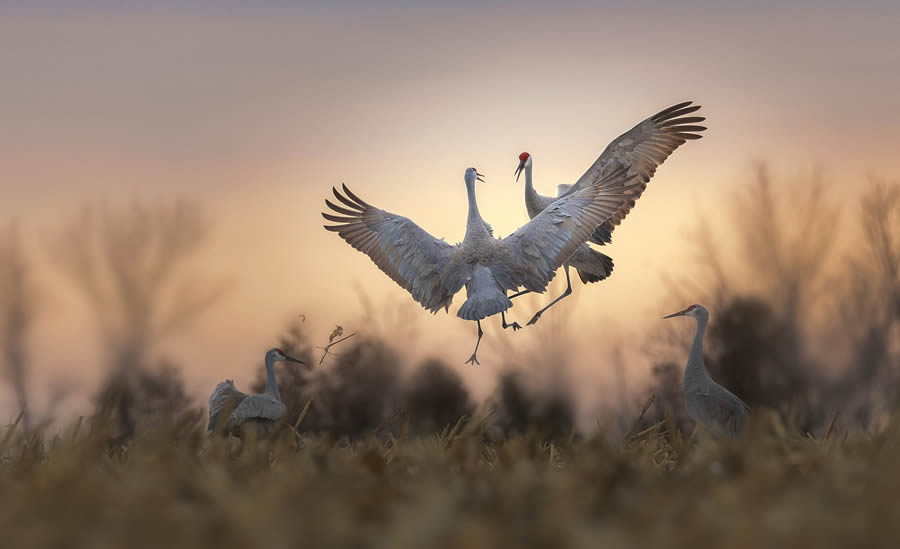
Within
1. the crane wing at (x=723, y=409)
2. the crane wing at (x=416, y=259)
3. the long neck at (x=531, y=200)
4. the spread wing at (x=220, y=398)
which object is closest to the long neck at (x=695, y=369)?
the crane wing at (x=723, y=409)

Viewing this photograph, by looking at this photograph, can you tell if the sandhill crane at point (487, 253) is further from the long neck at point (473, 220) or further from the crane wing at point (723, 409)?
the crane wing at point (723, 409)

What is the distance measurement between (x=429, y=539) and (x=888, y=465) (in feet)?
6.17

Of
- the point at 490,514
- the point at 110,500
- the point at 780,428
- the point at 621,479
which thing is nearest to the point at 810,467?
the point at 780,428

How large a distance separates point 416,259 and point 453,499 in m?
7.95

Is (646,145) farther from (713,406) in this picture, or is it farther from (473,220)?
(713,406)

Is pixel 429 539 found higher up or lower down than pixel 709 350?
higher up

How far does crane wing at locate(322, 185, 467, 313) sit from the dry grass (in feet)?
19.9

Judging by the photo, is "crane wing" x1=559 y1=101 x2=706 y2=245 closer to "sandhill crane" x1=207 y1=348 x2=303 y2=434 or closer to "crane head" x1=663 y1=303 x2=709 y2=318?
"crane head" x1=663 y1=303 x2=709 y2=318

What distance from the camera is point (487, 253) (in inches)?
394

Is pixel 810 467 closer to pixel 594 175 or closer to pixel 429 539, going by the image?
pixel 429 539

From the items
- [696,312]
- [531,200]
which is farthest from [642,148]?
[696,312]

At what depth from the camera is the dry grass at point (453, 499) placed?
2195 millimetres

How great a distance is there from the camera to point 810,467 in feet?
12.1

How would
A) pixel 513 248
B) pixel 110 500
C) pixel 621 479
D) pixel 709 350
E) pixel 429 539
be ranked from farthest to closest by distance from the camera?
pixel 709 350, pixel 513 248, pixel 621 479, pixel 110 500, pixel 429 539
